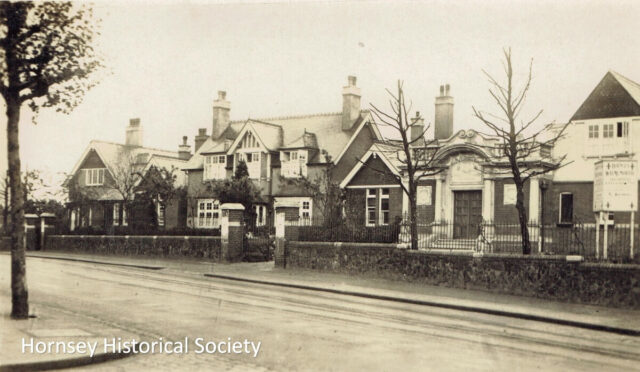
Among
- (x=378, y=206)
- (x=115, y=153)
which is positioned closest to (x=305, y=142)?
(x=378, y=206)

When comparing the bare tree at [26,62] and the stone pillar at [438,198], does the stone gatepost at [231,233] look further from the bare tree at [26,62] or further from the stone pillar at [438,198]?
the bare tree at [26,62]

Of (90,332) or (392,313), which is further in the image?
(392,313)

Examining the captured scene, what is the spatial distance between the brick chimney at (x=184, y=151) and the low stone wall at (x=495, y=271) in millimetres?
27853

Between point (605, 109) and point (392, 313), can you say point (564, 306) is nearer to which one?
point (392, 313)

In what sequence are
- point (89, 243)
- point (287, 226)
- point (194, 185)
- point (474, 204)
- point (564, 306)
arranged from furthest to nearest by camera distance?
1. point (194, 185)
2. point (89, 243)
3. point (474, 204)
4. point (287, 226)
5. point (564, 306)

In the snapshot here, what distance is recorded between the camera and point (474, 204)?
29.1 m

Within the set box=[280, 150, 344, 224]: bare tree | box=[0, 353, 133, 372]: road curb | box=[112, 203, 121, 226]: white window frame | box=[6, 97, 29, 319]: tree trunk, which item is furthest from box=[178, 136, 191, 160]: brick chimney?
box=[0, 353, 133, 372]: road curb

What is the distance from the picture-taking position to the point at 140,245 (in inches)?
1328

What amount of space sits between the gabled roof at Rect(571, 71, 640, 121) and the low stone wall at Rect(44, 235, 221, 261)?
677 inches

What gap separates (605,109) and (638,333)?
1698 centimetres

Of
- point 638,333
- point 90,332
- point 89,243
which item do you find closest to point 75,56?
point 90,332

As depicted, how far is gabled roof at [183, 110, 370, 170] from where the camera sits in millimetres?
39931

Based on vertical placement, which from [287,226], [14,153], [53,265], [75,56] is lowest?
[53,265]

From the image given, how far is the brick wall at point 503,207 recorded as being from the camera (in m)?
27.7
